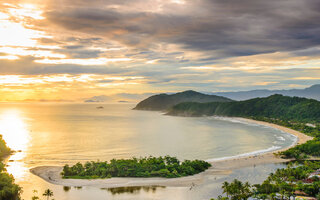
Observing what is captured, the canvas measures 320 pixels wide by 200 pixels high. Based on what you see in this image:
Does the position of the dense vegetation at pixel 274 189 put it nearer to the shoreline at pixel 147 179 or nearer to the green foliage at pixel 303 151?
the shoreline at pixel 147 179

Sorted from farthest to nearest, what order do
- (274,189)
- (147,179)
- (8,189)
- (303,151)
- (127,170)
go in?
(303,151), (127,170), (147,179), (274,189), (8,189)

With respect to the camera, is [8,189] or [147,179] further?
[147,179]

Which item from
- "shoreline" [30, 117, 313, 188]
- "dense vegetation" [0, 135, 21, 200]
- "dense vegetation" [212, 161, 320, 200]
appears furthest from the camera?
"shoreline" [30, 117, 313, 188]

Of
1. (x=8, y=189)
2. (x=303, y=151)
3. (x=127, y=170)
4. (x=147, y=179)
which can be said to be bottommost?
(x=147, y=179)

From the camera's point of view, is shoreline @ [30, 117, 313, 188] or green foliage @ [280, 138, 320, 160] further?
green foliage @ [280, 138, 320, 160]

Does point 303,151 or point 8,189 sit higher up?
point 303,151

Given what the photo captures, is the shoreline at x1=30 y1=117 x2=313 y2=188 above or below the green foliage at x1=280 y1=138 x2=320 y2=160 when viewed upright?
below

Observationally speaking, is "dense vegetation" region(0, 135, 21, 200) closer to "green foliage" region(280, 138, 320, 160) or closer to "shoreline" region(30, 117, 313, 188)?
"shoreline" region(30, 117, 313, 188)

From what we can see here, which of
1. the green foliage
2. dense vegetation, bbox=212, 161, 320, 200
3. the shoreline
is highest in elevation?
the green foliage

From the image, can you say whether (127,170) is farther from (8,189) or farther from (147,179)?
(8,189)

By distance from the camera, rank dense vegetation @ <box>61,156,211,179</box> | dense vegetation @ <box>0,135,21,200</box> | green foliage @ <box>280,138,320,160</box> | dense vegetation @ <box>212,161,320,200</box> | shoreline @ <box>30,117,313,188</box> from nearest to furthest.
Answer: dense vegetation @ <box>212,161,320,200</box> → dense vegetation @ <box>0,135,21,200</box> → shoreline @ <box>30,117,313,188</box> → dense vegetation @ <box>61,156,211,179</box> → green foliage @ <box>280,138,320,160</box>

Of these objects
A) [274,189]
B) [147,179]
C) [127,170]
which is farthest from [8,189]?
[274,189]

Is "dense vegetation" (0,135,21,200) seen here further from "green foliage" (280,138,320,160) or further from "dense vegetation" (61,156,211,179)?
"green foliage" (280,138,320,160)

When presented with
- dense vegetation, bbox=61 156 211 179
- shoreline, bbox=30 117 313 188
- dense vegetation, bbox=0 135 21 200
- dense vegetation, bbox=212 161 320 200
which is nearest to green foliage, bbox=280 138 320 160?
shoreline, bbox=30 117 313 188
